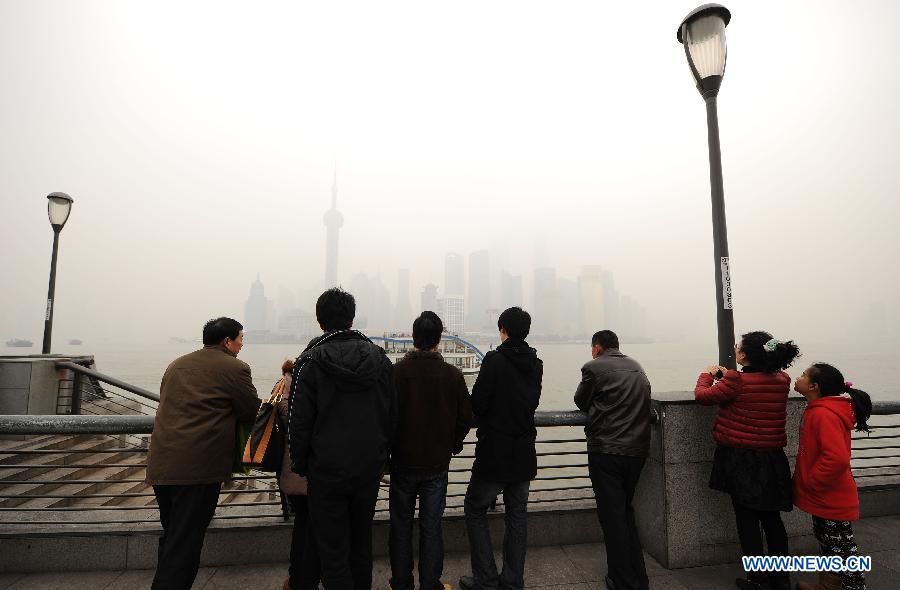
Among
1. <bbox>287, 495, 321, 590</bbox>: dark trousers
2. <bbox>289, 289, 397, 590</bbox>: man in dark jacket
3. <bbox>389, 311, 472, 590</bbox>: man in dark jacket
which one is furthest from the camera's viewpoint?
<bbox>389, 311, 472, 590</bbox>: man in dark jacket

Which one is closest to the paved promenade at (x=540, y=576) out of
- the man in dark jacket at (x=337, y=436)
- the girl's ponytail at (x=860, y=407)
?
the man in dark jacket at (x=337, y=436)

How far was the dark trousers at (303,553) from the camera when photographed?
276cm

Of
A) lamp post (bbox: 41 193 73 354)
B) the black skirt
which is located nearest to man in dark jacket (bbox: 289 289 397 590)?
the black skirt

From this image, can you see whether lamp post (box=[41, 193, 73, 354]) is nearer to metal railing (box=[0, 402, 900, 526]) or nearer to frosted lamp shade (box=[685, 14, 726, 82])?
metal railing (box=[0, 402, 900, 526])

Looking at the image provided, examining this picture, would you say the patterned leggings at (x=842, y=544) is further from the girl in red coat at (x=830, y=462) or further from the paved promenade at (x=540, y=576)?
the paved promenade at (x=540, y=576)

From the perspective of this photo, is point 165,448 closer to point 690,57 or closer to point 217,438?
point 217,438

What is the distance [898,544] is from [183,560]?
576cm

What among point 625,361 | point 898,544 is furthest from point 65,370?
point 898,544

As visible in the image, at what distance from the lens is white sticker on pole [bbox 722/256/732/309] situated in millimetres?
3594

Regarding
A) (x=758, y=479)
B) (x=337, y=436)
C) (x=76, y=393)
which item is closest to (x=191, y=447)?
(x=337, y=436)

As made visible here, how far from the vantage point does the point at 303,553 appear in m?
2.80

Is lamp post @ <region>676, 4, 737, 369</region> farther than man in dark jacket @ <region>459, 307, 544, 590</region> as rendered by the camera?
Yes

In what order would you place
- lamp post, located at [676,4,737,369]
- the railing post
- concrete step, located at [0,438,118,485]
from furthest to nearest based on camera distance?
the railing post
concrete step, located at [0,438,118,485]
lamp post, located at [676,4,737,369]

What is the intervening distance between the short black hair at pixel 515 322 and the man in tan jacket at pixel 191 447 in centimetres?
182
